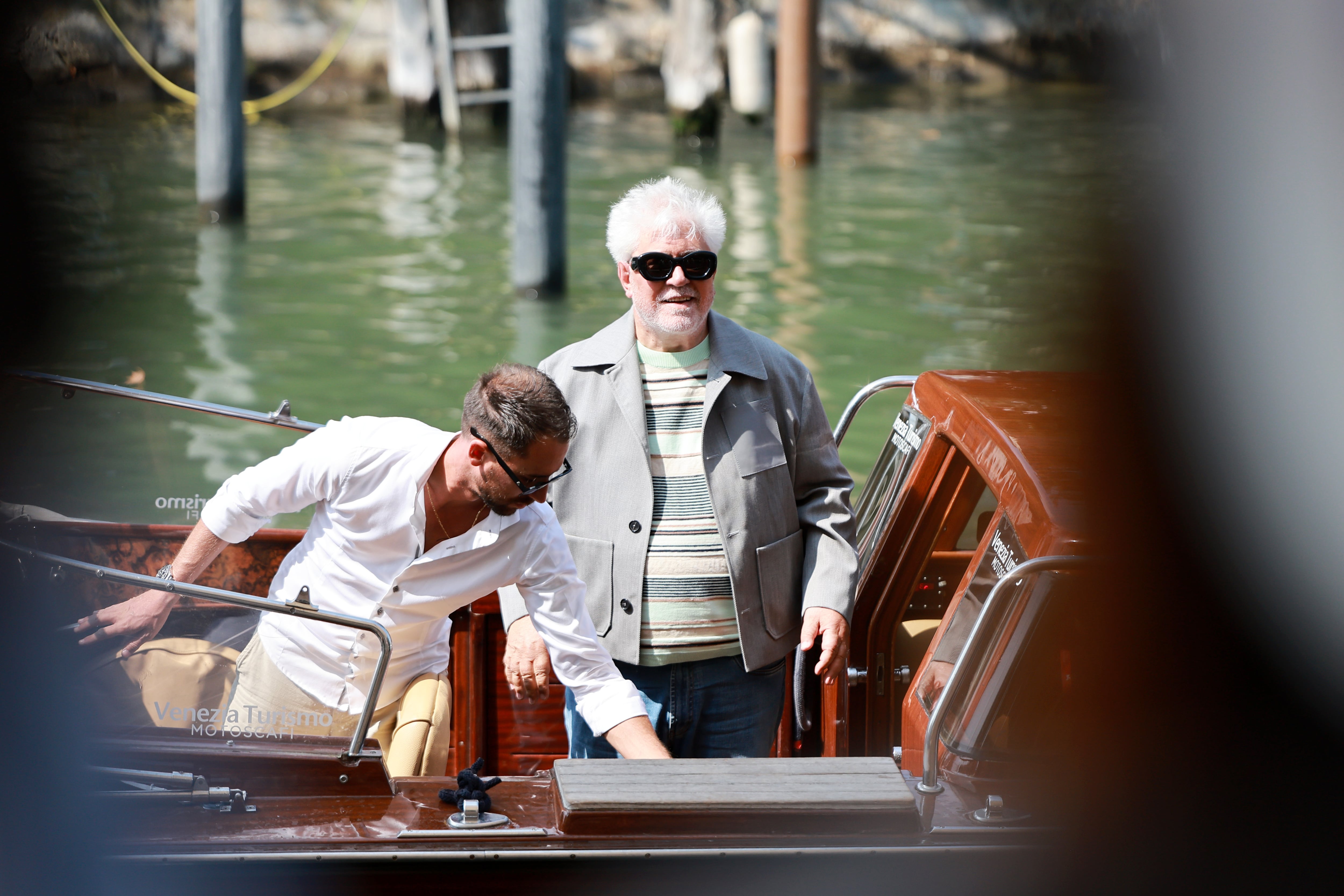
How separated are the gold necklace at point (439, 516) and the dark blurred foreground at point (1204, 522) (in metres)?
0.68

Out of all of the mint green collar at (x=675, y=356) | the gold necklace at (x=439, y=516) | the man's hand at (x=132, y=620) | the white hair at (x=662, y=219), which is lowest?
the man's hand at (x=132, y=620)

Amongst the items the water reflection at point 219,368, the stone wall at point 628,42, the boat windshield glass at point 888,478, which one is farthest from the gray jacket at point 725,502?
the stone wall at point 628,42

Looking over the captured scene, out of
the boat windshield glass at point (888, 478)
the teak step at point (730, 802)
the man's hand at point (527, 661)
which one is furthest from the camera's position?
the boat windshield glass at point (888, 478)

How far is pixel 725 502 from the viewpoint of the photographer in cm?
252

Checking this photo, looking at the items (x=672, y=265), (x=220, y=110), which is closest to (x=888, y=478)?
(x=672, y=265)

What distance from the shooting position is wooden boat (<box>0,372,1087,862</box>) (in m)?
1.91

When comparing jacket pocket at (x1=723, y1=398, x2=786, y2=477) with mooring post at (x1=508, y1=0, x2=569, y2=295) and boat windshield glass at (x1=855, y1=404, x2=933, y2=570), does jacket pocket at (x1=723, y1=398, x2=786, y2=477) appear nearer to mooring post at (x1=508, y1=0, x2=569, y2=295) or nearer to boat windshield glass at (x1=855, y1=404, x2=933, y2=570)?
boat windshield glass at (x1=855, y1=404, x2=933, y2=570)

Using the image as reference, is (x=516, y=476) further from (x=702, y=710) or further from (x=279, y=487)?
(x=702, y=710)

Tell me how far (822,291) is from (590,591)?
877cm

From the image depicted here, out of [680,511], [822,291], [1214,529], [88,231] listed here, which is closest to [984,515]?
[680,511]

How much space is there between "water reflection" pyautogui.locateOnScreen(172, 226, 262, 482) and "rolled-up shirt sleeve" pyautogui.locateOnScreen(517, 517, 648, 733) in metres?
2.60

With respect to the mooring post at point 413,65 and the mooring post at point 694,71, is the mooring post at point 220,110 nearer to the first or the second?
the mooring post at point 413,65

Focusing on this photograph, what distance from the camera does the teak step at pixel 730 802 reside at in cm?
198

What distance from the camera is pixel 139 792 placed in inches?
74.7
